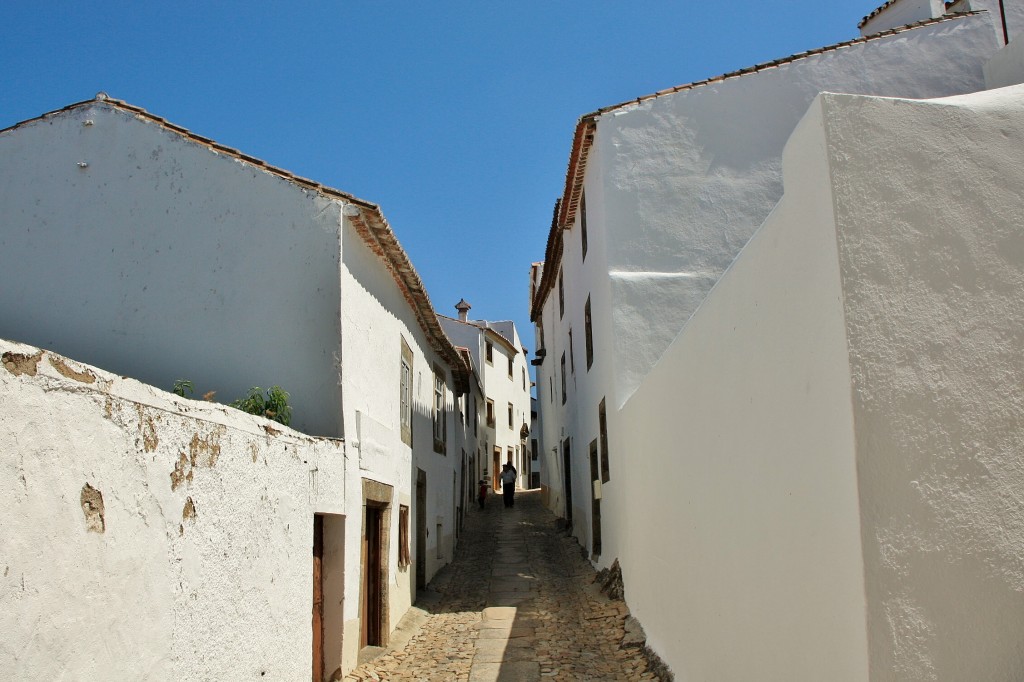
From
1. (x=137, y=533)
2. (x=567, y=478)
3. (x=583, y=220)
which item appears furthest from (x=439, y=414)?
(x=137, y=533)

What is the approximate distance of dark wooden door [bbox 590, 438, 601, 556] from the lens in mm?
14352

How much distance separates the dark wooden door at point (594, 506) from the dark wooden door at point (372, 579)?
4.44m

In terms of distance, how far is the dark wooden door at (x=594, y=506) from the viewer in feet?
47.1

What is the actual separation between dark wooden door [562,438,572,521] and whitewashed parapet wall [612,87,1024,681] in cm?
1450

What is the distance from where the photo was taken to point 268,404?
8.48m

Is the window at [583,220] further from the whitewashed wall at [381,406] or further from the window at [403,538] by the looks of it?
the window at [403,538]

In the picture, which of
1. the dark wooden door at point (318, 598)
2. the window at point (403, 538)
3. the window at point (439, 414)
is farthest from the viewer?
the window at point (439, 414)

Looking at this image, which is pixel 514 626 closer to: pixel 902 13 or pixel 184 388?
pixel 184 388

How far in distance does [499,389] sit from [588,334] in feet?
69.6

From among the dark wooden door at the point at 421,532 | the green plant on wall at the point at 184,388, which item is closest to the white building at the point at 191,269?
the green plant on wall at the point at 184,388

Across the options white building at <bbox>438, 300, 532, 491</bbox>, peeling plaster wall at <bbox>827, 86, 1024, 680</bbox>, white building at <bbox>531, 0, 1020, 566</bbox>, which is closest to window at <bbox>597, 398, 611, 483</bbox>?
white building at <bbox>531, 0, 1020, 566</bbox>

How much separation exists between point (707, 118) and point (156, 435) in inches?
387

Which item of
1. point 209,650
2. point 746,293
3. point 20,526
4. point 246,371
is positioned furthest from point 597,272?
point 20,526

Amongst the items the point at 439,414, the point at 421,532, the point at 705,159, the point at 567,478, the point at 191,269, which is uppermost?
the point at 705,159
